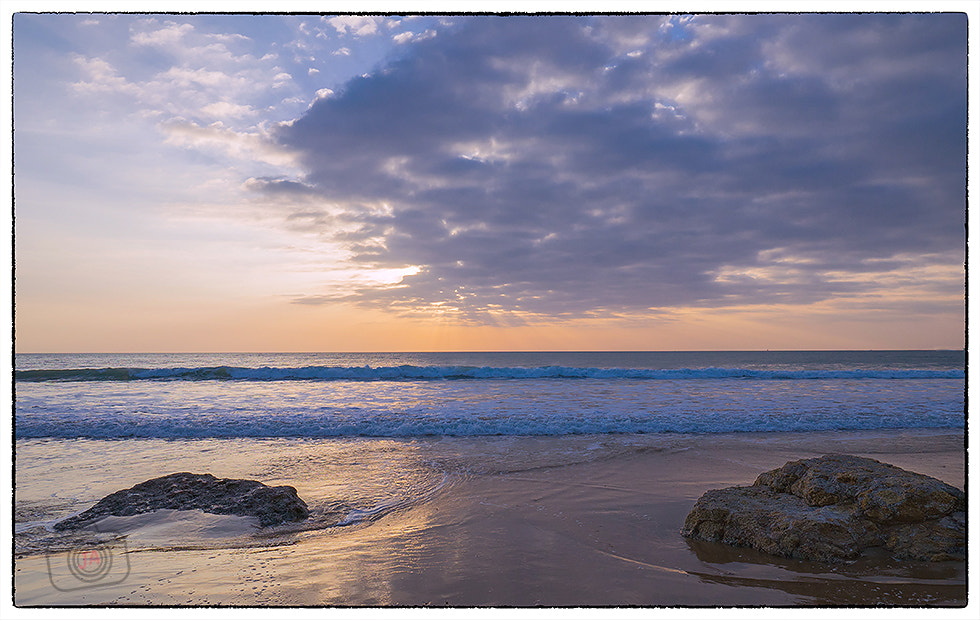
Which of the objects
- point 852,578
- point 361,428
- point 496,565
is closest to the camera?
point 852,578

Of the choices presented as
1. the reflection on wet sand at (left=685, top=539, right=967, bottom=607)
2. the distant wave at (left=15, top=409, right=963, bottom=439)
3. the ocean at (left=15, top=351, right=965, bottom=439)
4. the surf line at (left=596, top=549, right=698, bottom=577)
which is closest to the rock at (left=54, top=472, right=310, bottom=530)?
the ocean at (left=15, top=351, right=965, bottom=439)

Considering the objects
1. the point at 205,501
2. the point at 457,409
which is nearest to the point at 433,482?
→ the point at 205,501

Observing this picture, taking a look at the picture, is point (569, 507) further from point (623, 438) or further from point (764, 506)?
point (623, 438)

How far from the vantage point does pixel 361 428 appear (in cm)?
870

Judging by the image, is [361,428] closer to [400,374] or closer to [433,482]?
[433,482]

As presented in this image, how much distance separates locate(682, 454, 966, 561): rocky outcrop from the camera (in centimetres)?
317

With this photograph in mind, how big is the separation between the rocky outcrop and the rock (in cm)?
331

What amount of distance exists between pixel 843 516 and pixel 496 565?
2.45m

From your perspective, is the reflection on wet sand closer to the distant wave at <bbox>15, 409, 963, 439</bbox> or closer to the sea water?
the sea water

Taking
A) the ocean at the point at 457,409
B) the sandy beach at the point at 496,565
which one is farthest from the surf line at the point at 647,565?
the ocean at the point at 457,409

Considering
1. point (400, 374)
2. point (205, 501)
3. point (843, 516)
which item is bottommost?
point (400, 374)

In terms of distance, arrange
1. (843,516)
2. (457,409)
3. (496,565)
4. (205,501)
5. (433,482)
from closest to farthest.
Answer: (496,565)
(843,516)
(205,501)
(433,482)
(457,409)

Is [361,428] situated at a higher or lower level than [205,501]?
lower

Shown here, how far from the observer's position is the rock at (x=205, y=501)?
4184 millimetres
